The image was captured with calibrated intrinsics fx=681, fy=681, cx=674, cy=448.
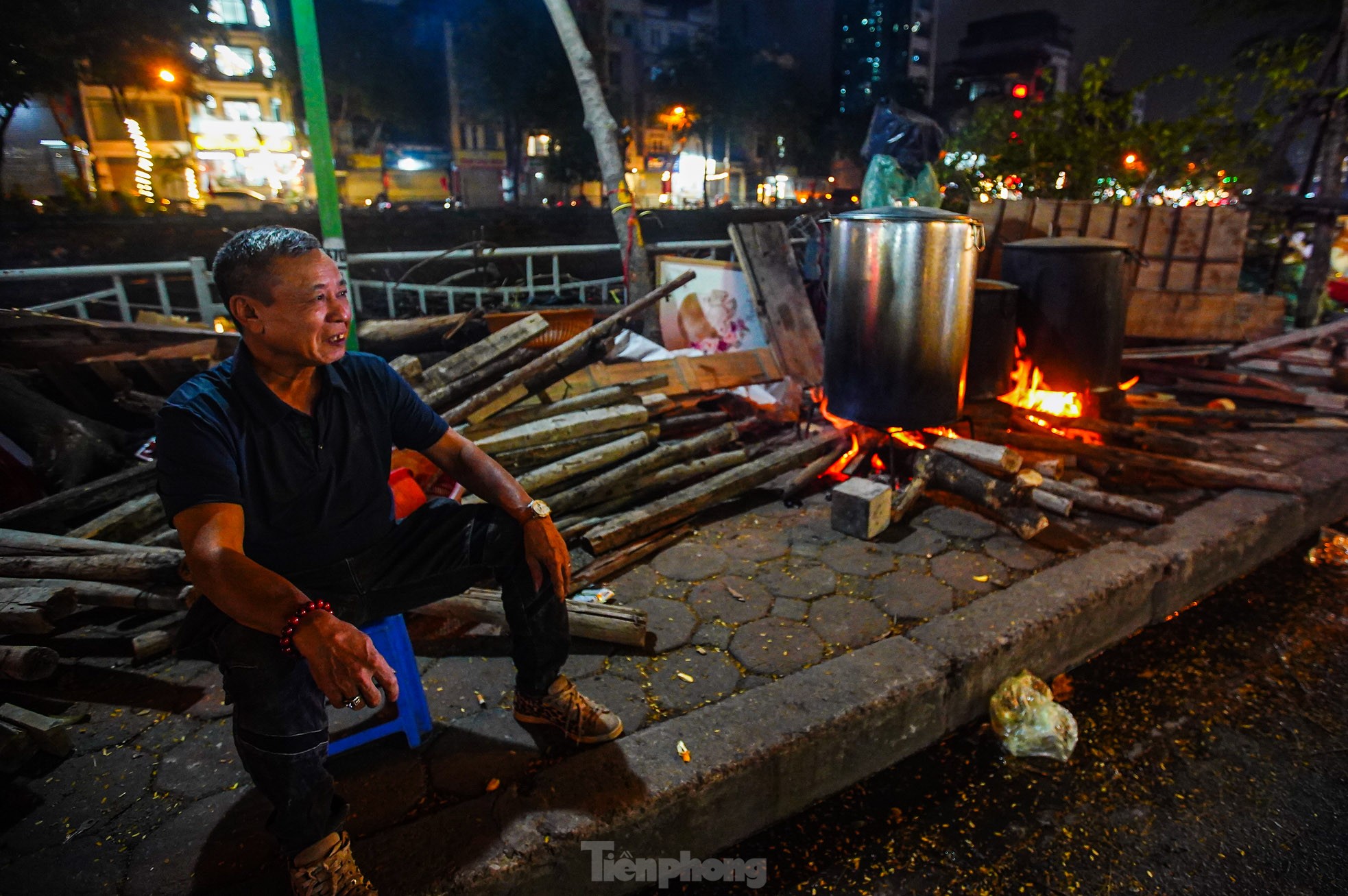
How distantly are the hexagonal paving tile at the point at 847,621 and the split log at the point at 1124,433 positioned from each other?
2850mm

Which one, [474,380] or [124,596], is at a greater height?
[474,380]

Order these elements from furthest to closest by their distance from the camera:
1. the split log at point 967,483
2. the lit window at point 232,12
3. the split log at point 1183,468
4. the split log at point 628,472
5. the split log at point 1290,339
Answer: the lit window at point 232,12
the split log at point 1290,339
the split log at point 1183,468
the split log at point 967,483
the split log at point 628,472

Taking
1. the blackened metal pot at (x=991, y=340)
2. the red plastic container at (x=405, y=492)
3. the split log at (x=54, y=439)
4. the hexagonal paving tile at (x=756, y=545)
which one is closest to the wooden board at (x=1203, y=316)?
the blackened metal pot at (x=991, y=340)

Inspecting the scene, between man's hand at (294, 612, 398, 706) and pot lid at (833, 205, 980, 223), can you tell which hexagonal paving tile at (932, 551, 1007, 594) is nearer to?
pot lid at (833, 205, 980, 223)

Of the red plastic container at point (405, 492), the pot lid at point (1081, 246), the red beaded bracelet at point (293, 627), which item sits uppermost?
the pot lid at point (1081, 246)

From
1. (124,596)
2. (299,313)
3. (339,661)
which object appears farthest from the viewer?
(124,596)

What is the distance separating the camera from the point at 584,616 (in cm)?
323

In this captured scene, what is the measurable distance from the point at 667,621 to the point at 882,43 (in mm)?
98936

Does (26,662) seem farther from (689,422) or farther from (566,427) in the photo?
(689,422)

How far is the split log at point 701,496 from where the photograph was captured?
4.04 meters

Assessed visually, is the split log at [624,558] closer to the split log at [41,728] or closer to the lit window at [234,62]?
the split log at [41,728]

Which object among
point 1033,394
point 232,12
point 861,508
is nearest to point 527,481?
point 861,508

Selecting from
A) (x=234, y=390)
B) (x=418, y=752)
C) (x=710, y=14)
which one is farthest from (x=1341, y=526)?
(x=710, y=14)

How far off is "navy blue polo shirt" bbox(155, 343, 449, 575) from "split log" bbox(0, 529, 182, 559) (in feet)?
5.37
